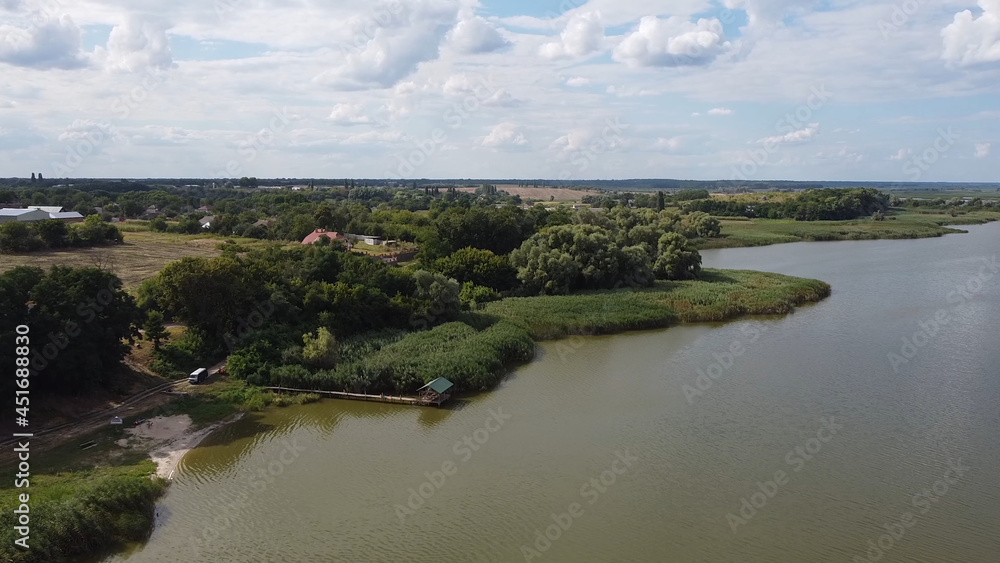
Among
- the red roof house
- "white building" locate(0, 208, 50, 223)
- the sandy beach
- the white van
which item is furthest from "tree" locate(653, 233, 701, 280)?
"white building" locate(0, 208, 50, 223)

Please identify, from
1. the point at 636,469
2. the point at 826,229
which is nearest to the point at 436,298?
the point at 636,469

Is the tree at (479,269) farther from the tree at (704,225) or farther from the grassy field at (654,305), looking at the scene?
the tree at (704,225)

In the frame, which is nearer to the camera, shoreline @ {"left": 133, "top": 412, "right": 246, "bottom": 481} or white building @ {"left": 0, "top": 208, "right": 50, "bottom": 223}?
shoreline @ {"left": 133, "top": 412, "right": 246, "bottom": 481}

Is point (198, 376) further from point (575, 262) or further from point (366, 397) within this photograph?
point (575, 262)

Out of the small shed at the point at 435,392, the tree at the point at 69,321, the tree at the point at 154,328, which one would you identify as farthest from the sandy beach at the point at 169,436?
the small shed at the point at 435,392

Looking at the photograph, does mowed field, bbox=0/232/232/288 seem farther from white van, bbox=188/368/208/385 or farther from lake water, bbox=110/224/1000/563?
lake water, bbox=110/224/1000/563

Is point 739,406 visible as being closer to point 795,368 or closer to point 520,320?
point 795,368
